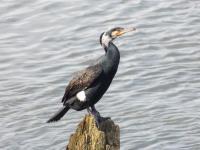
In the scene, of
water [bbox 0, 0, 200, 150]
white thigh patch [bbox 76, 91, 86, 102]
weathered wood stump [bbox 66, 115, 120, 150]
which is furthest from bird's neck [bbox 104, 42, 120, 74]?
water [bbox 0, 0, 200, 150]

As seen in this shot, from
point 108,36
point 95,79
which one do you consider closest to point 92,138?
point 95,79

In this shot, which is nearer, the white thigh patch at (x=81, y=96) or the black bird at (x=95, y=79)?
the black bird at (x=95, y=79)

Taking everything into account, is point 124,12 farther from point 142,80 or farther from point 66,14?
point 142,80

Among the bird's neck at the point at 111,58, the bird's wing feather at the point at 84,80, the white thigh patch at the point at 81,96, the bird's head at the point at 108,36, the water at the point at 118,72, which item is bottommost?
the water at the point at 118,72

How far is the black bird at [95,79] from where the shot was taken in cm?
818

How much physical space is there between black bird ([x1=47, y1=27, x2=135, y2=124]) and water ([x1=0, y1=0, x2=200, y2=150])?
2.20 meters

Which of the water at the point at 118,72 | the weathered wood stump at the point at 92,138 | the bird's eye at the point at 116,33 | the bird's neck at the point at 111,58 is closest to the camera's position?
the weathered wood stump at the point at 92,138

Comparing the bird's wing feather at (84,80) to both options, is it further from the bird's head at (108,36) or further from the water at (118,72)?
the water at (118,72)

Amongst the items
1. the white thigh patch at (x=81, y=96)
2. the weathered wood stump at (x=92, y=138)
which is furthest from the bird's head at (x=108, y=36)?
the weathered wood stump at (x=92, y=138)

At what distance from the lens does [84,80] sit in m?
8.26

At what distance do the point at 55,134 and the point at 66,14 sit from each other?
4439 millimetres

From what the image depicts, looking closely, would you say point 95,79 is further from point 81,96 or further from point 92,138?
point 92,138

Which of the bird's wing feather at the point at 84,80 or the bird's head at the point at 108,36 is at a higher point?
the bird's head at the point at 108,36

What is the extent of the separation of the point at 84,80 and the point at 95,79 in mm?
115
